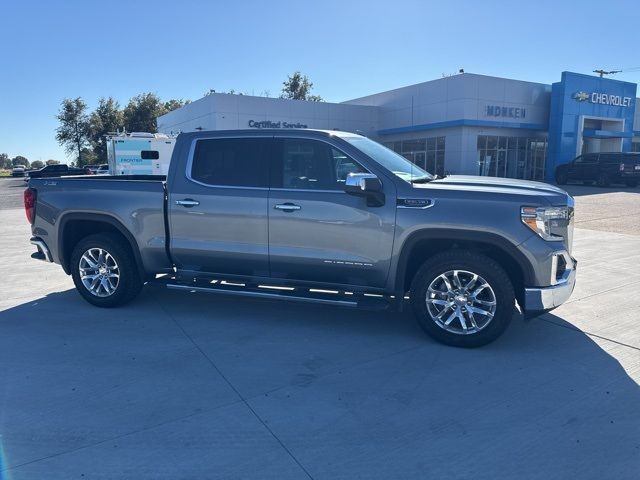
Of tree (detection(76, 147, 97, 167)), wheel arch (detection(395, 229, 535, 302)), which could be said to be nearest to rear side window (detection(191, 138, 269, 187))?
wheel arch (detection(395, 229, 535, 302))

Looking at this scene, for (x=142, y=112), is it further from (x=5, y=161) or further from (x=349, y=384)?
(x=5, y=161)

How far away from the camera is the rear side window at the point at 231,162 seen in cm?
531

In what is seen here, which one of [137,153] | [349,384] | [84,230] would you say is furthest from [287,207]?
[137,153]

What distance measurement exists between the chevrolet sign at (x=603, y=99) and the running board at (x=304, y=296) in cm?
3340

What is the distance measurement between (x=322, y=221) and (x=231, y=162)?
124 cm

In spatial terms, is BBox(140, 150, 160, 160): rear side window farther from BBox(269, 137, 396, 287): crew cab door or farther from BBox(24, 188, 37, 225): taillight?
BBox(269, 137, 396, 287): crew cab door

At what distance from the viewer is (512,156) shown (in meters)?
34.7

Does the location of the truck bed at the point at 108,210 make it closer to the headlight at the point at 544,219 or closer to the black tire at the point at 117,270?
the black tire at the point at 117,270

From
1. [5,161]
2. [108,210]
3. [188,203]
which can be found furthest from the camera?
[5,161]

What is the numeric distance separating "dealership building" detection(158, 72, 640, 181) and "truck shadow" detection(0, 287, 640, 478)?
26719mm

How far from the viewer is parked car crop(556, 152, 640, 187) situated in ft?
87.1

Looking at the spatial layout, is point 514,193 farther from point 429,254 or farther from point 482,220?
point 429,254

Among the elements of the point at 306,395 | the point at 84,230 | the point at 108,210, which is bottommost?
the point at 306,395

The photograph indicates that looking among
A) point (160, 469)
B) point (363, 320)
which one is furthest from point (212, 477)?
point (363, 320)
